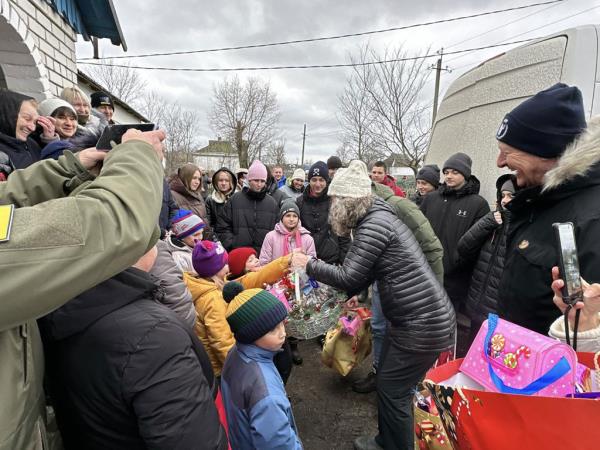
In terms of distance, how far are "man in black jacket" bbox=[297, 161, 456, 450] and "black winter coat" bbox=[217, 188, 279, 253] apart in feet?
7.25

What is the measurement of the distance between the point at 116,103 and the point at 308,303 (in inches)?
412

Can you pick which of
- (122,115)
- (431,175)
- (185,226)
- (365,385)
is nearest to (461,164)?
(431,175)

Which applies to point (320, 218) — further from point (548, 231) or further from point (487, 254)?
point (548, 231)

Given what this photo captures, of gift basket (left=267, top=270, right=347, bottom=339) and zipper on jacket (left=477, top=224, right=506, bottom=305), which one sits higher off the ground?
zipper on jacket (left=477, top=224, right=506, bottom=305)

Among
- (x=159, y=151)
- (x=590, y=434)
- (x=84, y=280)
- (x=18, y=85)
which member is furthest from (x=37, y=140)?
(x=590, y=434)

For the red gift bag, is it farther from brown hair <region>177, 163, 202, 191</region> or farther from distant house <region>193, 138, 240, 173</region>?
distant house <region>193, 138, 240, 173</region>

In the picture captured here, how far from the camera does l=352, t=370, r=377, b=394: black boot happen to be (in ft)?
10.7

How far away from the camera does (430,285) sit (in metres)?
2.23

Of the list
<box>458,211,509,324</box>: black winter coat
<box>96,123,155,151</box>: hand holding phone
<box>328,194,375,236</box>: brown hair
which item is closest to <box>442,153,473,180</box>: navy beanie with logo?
<box>458,211,509,324</box>: black winter coat

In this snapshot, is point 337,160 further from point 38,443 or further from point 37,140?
point 38,443

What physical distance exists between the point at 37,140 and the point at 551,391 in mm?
3884

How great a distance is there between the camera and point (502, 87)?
3.24 metres

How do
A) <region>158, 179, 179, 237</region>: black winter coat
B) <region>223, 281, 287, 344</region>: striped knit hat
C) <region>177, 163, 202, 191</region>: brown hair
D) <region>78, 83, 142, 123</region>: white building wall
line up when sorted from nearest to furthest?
<region>223, 281, 287, 344</region>: striped knit hat → <region>158, 179, 179, 237</region>: black winter coat → <region>177, 163, 202, 191</region>: brown hair → <region>78, 83, 142, 123</region>: white building wall

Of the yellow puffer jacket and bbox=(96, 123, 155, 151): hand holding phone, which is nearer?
bbox=(96, 123, 155, 151): hand holding phone
